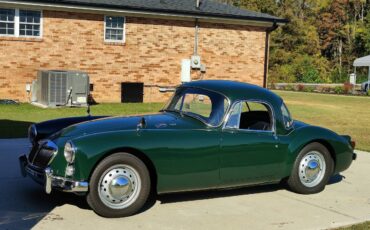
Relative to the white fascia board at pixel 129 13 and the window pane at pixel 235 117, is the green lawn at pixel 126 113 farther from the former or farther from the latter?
the window pane at pixel 235 117

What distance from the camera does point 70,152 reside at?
A: 502 centimetres

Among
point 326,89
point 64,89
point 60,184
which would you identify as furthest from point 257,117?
point 326,89

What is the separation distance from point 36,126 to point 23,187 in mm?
768

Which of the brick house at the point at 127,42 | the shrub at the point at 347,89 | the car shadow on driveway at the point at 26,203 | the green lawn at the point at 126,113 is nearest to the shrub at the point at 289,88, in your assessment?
the shrub at the point at 347,89

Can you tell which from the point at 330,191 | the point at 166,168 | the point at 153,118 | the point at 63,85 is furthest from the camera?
the point at 63,85

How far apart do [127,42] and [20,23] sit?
4054mm

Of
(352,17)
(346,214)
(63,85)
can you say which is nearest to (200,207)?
(346,214)

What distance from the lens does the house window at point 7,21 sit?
17812 millimetres

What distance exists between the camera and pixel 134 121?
5.68m

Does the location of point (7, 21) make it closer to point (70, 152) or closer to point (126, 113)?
point (126, 113)

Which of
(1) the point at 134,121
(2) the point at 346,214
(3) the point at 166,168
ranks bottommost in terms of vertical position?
(2) the point at 346,214

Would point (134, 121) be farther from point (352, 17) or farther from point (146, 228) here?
point (352, 17)

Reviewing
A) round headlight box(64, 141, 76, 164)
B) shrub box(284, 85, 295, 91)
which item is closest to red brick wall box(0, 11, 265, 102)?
round headlight box(64, 141, 76, 164)

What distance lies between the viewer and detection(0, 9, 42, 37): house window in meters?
17.9
